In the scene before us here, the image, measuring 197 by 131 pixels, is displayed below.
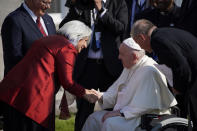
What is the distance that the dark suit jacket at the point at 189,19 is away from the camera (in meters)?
5.42

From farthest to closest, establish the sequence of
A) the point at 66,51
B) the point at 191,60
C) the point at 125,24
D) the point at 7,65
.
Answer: the point at 125,24
the point at 7,65
the point at 66,51
the point at 191,60

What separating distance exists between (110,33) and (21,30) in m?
1.27

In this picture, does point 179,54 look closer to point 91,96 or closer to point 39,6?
point 91,96

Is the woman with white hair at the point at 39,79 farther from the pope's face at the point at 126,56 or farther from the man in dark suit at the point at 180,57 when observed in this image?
the man in dark suit at the point at 180,57

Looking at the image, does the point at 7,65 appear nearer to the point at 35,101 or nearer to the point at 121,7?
the point at 35,101

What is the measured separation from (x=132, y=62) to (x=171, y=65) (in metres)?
0.69

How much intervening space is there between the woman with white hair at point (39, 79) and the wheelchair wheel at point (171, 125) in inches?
36.7

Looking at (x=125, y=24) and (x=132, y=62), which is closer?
(x=132, y=62)

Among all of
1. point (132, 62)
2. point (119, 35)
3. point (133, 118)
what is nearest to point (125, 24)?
point (119, 35)

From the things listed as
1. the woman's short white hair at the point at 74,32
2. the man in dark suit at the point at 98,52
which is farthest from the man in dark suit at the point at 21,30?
the man in dark suit at the point at 98,52

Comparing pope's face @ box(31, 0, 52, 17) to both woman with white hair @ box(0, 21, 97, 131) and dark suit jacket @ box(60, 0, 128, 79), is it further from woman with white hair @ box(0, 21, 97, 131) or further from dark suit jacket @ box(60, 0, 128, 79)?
dark suit jacket @ box(60, 0, 128, 79)

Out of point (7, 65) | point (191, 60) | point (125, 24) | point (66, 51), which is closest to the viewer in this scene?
point (191, 60)

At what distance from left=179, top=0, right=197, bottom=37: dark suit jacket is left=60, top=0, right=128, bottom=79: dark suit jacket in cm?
91

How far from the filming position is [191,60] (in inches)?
179
